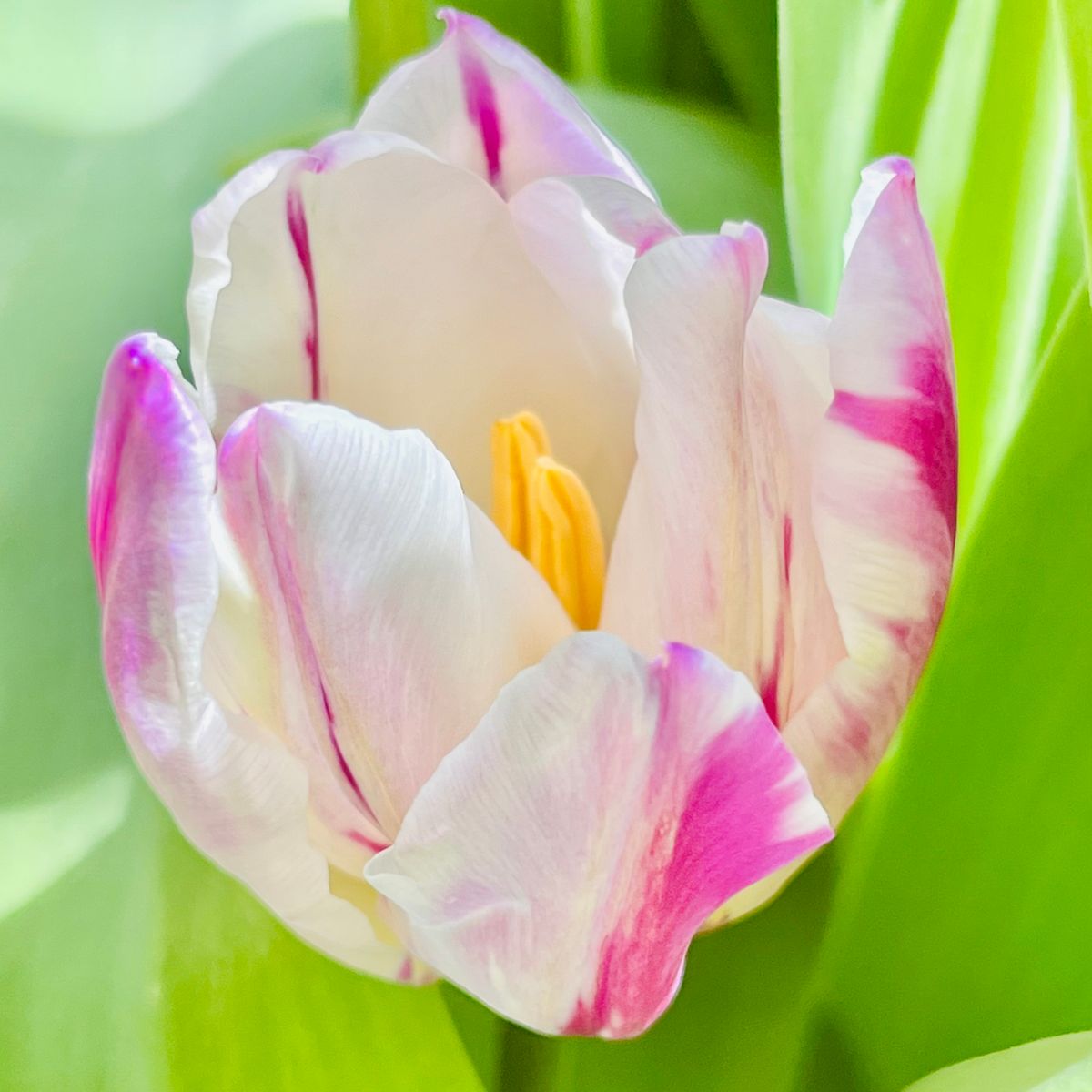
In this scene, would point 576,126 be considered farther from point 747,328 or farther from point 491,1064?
point 491,1064

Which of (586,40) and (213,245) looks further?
(586,40)

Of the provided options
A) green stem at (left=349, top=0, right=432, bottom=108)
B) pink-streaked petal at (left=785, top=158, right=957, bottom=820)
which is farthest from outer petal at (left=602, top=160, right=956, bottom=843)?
green stem at (left=349, top=0, right=432, bottom=108)

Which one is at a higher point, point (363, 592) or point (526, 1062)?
point (363, 592)

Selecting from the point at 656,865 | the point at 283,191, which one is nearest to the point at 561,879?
the point at 656,865

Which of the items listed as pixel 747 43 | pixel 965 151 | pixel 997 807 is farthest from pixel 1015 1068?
pixel 747 43

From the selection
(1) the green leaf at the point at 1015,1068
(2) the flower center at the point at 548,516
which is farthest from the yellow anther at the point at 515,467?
(1) the green leaf at the point at 1015,1068

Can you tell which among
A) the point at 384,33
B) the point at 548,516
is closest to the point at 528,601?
the point at 548,516

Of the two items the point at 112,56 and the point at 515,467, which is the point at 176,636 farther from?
the point at 112,56
